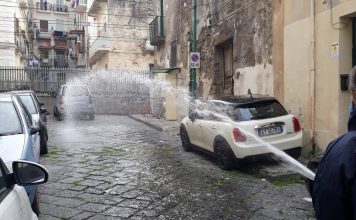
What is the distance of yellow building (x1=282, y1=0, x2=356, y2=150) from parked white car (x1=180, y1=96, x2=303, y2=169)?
920 mm

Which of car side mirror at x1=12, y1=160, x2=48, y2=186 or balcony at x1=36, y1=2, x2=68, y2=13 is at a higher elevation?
balcony at x1=36, y1=2, x2=68, y2=13

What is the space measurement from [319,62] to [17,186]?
24.7ft

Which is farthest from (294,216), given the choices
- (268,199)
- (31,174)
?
(31,174)

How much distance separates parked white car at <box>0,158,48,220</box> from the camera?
2.34m

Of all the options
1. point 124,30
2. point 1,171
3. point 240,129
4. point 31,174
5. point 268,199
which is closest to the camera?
point 1,171

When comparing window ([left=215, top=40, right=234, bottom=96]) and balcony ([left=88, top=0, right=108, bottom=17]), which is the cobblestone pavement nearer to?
window ([left=215, top=40, right=234, bottom=96])

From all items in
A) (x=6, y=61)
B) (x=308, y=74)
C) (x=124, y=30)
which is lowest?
(x=308, y=74)

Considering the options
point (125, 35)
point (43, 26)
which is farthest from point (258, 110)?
point (43, 26)

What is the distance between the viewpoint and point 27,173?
2807mm

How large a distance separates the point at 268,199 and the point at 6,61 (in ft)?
96.2

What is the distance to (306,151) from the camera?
30.9 ft

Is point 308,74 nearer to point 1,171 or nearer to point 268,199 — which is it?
point 268,199

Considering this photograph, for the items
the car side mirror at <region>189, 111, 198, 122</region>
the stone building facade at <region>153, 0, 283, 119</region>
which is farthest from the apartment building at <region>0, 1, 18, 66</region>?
the car side mirror at <region>189, 111, 198, 122</region>

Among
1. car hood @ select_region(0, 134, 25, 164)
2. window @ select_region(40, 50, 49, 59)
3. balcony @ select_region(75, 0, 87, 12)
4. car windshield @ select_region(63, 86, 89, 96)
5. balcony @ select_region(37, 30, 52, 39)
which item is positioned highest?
balcony @ select_region(75, 0, 87, 12)
